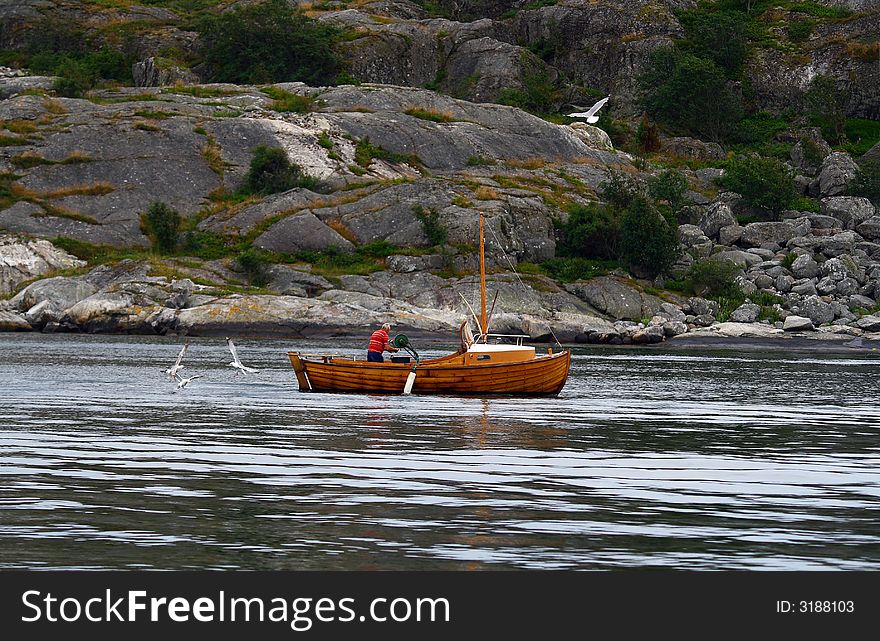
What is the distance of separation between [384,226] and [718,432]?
75.7m

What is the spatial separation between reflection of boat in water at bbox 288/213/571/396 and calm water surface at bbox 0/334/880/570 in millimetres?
809

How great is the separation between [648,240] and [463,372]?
210 feet

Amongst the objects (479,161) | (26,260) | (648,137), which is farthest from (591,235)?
(26,260)

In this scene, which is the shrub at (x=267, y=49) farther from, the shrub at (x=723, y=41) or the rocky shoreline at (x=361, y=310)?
the rocky shoreline at (x=361, y=310)

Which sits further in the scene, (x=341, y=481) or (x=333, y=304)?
(x=333, y=304)

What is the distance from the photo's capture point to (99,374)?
51062 millimetres

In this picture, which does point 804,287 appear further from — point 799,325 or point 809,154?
point 809,154

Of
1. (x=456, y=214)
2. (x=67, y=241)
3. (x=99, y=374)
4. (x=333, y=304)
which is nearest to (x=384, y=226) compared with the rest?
(x=456, y=214)

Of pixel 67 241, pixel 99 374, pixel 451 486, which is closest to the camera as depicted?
pixel 451 486

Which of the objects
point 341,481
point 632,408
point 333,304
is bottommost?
point 333,304

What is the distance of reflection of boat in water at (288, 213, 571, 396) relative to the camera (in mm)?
43438

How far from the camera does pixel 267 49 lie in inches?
5837

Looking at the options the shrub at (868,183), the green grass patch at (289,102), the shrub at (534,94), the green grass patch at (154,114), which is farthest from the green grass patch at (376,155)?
the shrub at (868,183)
